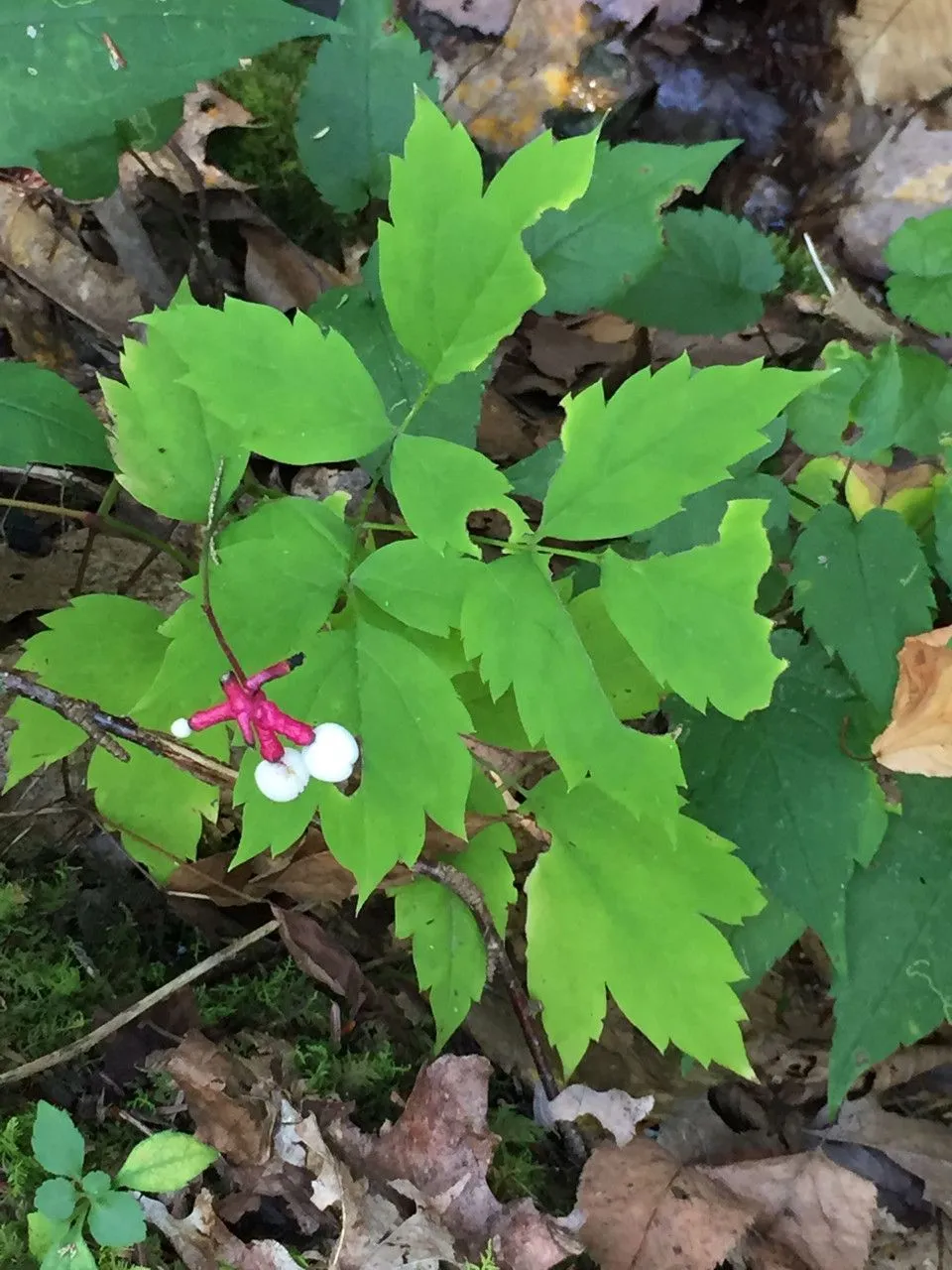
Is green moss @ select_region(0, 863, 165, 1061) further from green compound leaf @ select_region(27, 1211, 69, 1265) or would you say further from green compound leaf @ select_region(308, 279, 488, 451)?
green compound leaf @ select_region(308, 279, 488, 451)

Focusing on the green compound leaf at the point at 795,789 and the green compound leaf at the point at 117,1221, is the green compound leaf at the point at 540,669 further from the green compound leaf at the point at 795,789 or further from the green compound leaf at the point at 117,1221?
the green compound leaf at the point at 117,1221

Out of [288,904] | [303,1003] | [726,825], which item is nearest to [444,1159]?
[303,1003]

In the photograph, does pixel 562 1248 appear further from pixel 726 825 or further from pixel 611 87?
pixel 611 87

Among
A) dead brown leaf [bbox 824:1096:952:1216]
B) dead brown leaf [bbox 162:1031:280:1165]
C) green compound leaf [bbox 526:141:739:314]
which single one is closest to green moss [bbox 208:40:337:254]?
green compound leaf [bbox 526:141:739:314]

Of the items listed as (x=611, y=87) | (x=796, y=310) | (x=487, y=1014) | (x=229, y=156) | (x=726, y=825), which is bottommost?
(x=487, y=1014)

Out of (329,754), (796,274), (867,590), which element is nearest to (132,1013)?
(329,754)

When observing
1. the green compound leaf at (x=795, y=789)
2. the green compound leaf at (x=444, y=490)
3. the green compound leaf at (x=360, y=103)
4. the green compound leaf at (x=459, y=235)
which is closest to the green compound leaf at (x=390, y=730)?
the green compound leaf at (x=444, y=490)
